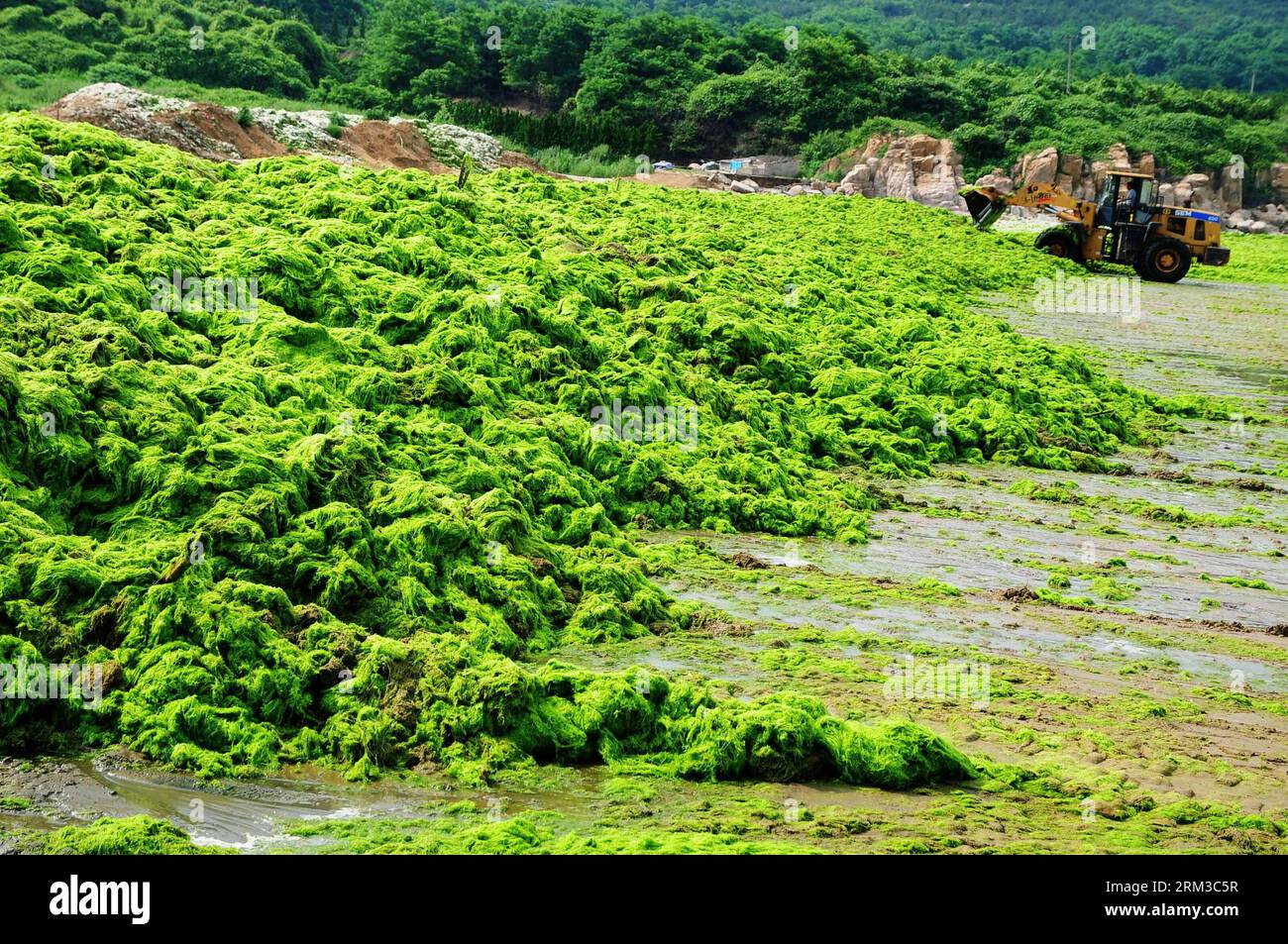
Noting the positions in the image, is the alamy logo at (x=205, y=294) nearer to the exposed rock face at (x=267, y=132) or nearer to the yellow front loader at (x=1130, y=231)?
the exposed rock face at (x=267, y=132)

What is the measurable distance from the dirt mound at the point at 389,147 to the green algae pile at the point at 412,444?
27.9ft

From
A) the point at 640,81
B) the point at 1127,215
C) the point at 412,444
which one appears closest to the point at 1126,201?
the point at 1127,215

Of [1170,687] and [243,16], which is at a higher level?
[243,16]

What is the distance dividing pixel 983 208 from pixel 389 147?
12.6 metres

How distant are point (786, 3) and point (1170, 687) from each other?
115825 mm

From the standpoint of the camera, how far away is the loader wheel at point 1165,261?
2320 cm

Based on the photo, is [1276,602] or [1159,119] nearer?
[1276,602]

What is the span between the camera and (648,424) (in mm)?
9555

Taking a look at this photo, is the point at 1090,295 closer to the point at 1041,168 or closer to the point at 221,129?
the point at 221,129

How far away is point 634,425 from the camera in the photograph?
30.7ft

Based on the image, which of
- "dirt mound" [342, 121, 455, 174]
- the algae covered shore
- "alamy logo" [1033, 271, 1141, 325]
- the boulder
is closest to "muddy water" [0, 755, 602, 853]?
the algae covered shore

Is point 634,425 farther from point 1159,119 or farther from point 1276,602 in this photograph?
point 1159,119

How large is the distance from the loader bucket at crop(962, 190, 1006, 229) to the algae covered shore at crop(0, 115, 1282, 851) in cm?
1264
